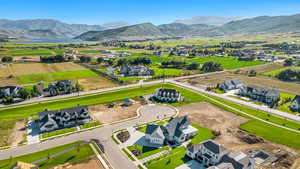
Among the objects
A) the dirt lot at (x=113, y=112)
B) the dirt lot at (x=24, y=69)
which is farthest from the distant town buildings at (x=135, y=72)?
the dirt lot at (x=113, y=112)

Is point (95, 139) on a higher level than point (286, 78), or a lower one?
lower

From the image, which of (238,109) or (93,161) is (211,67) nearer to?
(238,109)

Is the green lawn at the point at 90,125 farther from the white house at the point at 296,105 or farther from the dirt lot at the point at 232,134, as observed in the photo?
the white house at the point at 296,105

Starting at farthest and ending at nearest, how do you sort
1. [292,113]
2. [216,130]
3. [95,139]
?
1. [292,113]
2. [216,130]
3. [95,139]

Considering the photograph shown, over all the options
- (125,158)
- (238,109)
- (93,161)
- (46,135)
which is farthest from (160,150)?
(238,109)

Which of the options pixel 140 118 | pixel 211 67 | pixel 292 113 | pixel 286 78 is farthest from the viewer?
pixel 211 67

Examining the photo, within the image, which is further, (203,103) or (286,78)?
(286,78)

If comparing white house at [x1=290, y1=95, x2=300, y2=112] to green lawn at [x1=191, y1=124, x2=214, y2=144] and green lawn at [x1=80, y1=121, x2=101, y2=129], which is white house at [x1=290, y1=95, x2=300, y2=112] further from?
green lawn at [x1=80, y1=121, x2=101, y2=129]
